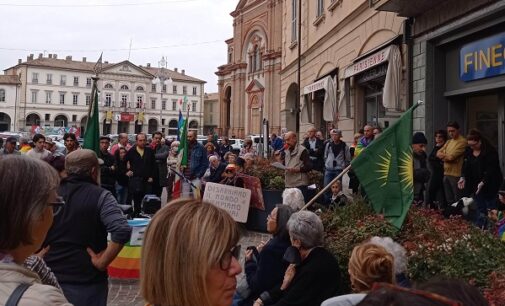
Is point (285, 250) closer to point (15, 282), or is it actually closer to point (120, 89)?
point (15, 282)

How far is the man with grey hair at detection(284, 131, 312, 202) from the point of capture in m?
9.32

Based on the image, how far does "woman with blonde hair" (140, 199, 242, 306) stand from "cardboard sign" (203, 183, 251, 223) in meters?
7.00

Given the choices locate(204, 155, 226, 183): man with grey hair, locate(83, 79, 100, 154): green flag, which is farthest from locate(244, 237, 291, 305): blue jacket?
locate(204, 155, 226, 183): man with grey hair

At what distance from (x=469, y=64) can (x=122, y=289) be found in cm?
765

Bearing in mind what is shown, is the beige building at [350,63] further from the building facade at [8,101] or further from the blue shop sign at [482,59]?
the building facade at [8,101]

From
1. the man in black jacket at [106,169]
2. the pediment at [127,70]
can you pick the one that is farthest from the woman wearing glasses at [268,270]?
the pediment at [127,70]

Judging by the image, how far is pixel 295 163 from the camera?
9.36 metres

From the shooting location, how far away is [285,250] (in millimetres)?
4480

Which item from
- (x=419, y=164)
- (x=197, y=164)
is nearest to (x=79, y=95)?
(x=197, y=164)

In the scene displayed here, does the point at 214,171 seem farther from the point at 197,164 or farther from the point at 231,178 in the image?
the point at 197,164

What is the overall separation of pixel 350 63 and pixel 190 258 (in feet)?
48.1

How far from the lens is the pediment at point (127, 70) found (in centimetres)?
10200

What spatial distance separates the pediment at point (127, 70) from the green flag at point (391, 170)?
10139cm

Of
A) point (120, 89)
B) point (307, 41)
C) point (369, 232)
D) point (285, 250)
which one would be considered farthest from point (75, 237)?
A: point (120, 89)
